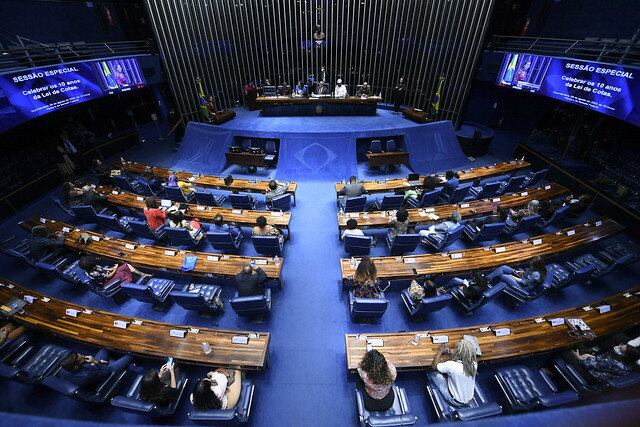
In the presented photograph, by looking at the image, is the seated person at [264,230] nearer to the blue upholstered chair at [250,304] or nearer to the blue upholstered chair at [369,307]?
the blue upholstered chair at [250,304]

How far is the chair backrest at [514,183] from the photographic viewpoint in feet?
29.4

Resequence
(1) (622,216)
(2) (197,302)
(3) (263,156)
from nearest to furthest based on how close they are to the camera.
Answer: (2) (197,302), (1) (622,216), (3) (263,156)

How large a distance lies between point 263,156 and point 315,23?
30.3ft

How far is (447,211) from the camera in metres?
7.79

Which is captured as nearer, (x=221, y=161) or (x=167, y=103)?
(x=221, y=161)

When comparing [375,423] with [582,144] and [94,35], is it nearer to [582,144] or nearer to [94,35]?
[582,144]

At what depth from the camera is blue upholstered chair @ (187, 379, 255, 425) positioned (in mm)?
3533

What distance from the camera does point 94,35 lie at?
1314 centimetres

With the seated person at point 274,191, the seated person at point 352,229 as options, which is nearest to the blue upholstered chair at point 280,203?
the seated person at point 274,191

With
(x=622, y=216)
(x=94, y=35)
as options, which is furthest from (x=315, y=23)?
(x=622, y=216)

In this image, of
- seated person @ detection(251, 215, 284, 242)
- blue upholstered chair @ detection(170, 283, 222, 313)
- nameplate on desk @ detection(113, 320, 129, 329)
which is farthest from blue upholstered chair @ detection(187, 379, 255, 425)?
seated person @ detection(251, 215, 284, 242)

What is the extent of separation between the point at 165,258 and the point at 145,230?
1.53 metres

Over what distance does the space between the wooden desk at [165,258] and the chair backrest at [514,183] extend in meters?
8.00

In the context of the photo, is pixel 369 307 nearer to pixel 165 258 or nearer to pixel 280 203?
pixel 280 203
